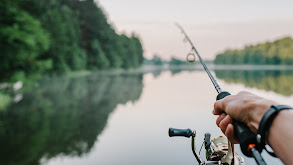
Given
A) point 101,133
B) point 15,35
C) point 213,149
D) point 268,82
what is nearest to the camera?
point 213,149

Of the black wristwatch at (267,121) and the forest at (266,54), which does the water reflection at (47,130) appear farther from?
the forest at (266,54)

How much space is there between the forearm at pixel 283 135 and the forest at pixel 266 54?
169327 mm

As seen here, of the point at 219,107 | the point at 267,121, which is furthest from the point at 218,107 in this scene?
the point at 267,121

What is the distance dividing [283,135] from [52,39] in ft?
126

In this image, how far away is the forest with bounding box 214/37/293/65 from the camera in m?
157

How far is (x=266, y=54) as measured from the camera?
16812cm

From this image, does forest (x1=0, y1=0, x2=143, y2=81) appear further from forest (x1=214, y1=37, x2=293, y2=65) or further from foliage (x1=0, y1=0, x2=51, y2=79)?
forest (x1=214, y1=37, x2=293, y2=65)

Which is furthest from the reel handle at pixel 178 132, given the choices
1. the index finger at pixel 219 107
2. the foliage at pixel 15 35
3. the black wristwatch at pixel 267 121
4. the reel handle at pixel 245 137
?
the foliage at pixel 15 35

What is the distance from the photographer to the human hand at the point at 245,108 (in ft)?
3.73

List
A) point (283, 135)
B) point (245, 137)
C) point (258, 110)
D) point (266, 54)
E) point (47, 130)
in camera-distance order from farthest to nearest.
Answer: point (266, 54) → point (47, 130) → point (245, 137) → point (258, 110) → point (283, 135)

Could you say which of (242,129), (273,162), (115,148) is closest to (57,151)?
(115,148)

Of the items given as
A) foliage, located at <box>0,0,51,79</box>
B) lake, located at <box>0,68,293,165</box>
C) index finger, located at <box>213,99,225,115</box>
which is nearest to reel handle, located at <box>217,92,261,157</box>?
index finger, located at <box>213,99,225,115</box>

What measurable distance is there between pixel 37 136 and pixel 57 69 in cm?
3238

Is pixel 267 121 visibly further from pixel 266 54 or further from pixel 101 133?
pixel 266 54
